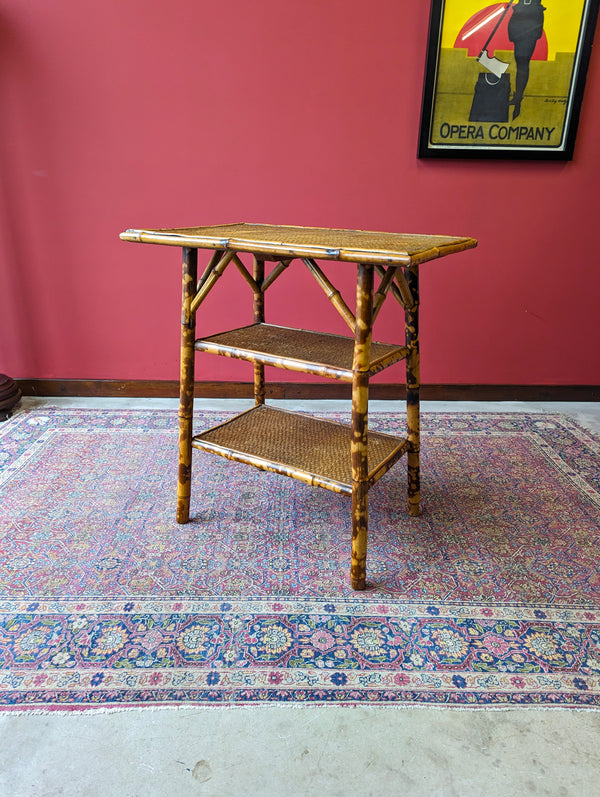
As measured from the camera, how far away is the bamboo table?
140 cm

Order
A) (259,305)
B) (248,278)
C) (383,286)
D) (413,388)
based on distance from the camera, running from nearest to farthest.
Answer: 1. (383,286)
2. (413,388)
3. (248,278)
4. (259,305)

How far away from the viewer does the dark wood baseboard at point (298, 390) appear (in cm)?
300

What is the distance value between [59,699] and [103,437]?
1433 millimetres

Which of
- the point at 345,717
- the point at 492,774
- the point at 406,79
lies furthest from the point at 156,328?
the point at 492,774

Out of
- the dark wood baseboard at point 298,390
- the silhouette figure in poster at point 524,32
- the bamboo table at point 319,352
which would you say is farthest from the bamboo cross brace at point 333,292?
the silhouette figure in poster at point 524,32

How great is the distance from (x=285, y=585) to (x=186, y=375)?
726 mm

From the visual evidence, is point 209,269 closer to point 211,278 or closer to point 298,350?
point 211,278

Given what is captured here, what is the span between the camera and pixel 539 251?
2848mm

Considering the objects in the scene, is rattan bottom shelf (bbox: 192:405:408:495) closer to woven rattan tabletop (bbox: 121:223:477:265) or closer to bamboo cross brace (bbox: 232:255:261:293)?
bamboo cross brace (bbox: 232:255:261:293)

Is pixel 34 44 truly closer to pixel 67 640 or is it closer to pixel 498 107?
pixel 498 107

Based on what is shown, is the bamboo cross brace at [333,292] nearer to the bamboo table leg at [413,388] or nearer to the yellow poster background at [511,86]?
the bamboo table leg at [413,388]

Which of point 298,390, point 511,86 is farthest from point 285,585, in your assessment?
point 511,86

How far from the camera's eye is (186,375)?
173cm

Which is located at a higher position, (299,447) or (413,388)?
(413,388)
